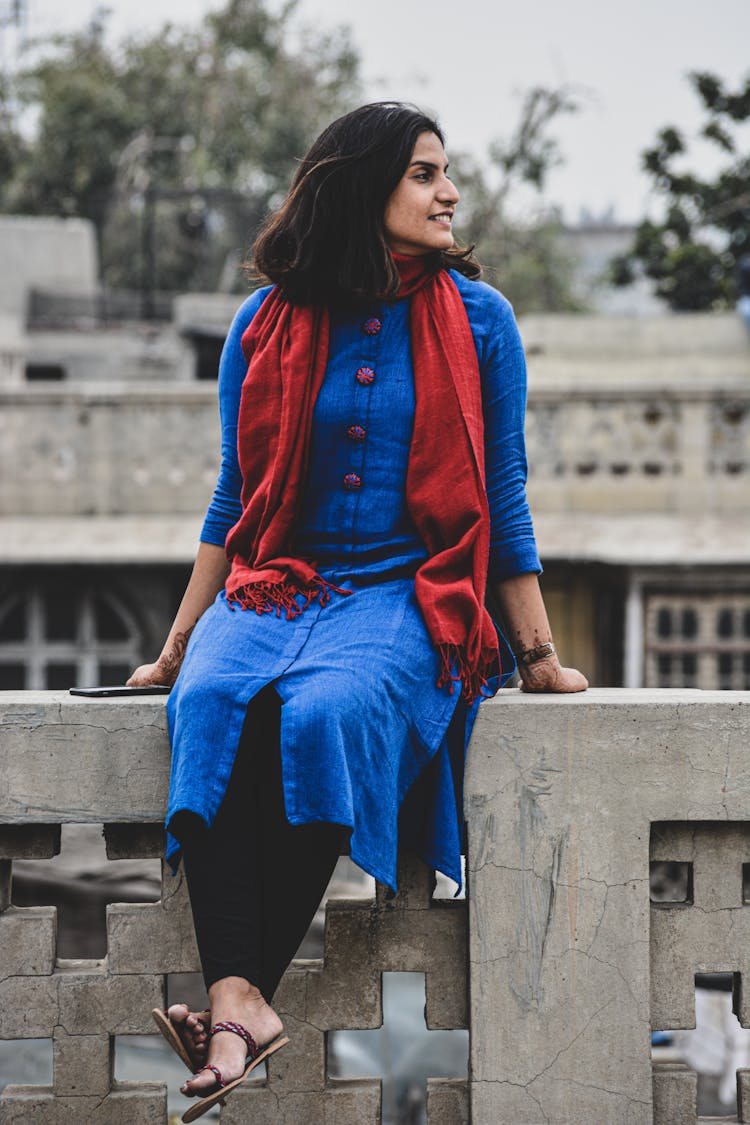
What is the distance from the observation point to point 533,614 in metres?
2.72

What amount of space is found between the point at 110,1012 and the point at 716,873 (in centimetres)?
125

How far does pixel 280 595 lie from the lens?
260 centimetres

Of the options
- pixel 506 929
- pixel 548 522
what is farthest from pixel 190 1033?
pixel 548 522

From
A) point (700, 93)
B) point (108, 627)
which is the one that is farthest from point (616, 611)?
point (700, 93)

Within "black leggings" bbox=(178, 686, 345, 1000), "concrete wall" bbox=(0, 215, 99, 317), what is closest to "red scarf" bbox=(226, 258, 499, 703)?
"black leggings" bbox=(178, 686, 345, 1000)

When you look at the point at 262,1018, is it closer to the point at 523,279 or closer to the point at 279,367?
the point at 279,367

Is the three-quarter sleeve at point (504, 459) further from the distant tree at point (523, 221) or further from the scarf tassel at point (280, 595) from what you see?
the distant tree at point (523, 221)

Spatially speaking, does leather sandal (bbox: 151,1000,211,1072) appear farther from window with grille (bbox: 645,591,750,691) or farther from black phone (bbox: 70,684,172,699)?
window with grille (bbox: 645,591,750,691)

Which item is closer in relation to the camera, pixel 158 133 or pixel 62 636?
pixel 62 636

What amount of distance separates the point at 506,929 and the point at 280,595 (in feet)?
2.60

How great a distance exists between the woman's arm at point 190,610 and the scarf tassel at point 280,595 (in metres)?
0.20

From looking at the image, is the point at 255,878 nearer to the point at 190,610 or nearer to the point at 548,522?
the point at 190,610

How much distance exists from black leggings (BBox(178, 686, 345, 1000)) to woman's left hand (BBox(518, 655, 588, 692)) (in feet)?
1.92

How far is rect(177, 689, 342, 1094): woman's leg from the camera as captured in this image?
7.48 ft
